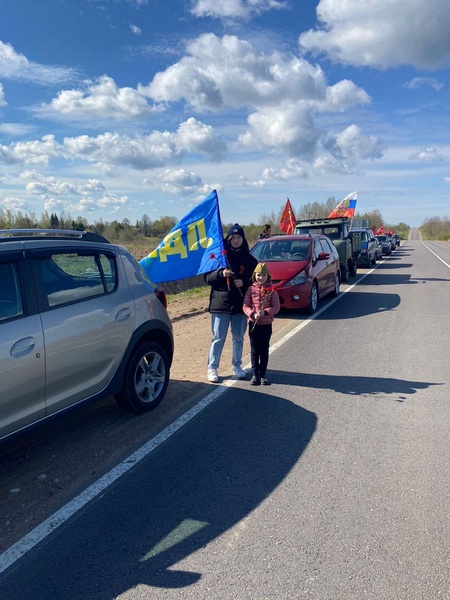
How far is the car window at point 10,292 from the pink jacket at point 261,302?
2.75m

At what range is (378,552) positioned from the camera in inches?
110

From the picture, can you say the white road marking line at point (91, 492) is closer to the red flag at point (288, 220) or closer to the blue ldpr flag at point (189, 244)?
the blue ldpr flag at point (189, 244)

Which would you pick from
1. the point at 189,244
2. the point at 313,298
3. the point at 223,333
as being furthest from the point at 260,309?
the point at 313,298

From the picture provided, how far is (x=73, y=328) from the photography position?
3.95 m

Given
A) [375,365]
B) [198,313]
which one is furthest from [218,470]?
[198,313]

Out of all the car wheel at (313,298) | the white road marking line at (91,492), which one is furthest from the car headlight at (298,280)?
the white road marking line at (91,492)

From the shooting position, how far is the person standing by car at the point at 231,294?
5805 mm

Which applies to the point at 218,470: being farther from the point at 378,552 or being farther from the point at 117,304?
the point at 117,304

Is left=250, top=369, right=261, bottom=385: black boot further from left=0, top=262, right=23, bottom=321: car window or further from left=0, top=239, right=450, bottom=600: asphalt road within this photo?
left=0, top=262, right=23, bottom=321: car window

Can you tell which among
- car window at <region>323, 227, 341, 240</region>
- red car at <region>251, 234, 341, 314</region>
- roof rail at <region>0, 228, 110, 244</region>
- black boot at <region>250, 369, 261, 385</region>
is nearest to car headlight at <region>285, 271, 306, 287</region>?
red car at <region>251, 234, 341, 314</region>

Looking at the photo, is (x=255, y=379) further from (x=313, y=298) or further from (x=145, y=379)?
(x=313, y=298)

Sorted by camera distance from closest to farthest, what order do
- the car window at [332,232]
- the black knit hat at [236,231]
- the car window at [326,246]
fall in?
the black knit hat at [236,231] < the car window at [326,246] < the car window at [332,232]

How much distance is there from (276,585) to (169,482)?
1274 mm

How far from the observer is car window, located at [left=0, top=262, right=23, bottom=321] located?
11.6 feet
